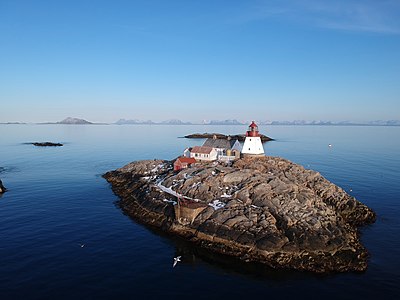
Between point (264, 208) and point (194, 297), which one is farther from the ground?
point (264, 208)

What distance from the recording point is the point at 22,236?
36.4 metres

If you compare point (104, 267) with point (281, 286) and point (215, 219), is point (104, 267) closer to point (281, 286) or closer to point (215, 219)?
point (215, 219)

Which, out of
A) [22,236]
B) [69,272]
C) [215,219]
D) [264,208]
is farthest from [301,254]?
[22,236]

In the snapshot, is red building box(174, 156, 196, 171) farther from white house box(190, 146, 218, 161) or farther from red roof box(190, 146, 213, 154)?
red roof box(190, 146, 213, 154)

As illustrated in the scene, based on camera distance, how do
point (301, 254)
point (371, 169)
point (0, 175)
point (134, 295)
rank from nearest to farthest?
point (134, 295)
point (301, 254)
point (0, 175)
point (371, 169)

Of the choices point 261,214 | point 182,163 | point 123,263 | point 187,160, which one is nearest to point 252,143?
point 187,160

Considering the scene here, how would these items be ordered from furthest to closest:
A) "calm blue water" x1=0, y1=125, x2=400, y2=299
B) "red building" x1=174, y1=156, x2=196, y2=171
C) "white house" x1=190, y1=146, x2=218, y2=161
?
"white house" x1=190, y1=146, x2=218, y2=161
"red building" x1=174, y1=156, x2=196, y2=171
"calm blue water" x1=0, y1=125, x2=400, y2=299

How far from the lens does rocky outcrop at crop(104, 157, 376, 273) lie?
32625mm

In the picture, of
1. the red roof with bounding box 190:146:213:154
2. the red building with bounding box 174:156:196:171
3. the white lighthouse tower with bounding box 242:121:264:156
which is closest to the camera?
the red building with bounding box 174:156:196:171

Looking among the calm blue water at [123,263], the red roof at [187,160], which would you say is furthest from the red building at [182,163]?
the calm blue water at [123,263]

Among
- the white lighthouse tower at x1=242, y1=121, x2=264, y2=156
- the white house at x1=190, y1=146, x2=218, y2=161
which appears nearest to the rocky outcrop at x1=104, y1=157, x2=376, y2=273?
the white lighthouse tower at x1=242, y1=121, x2=264, y2=156

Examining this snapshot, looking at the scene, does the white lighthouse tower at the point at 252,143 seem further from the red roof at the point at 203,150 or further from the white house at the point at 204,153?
the red roof at the point at 203,150

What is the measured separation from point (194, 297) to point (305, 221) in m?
18.0

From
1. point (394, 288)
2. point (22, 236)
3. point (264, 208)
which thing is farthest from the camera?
point (264, 208)
